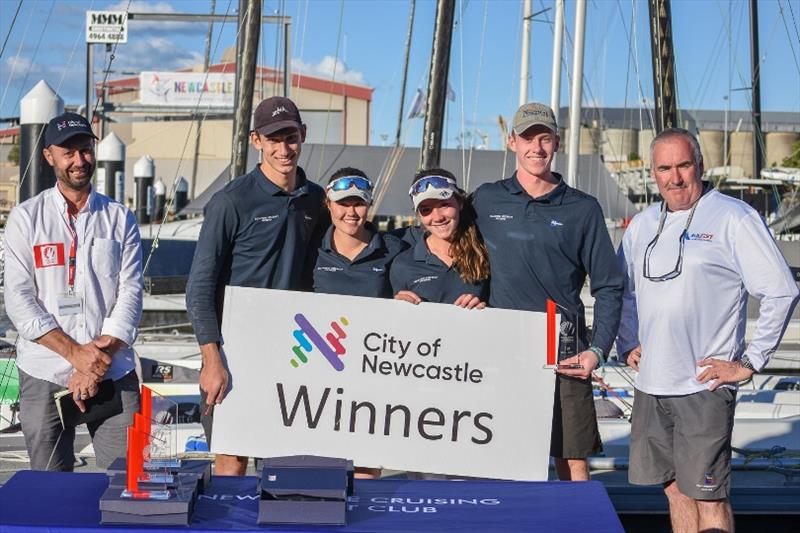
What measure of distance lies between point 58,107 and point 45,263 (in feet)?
23.1

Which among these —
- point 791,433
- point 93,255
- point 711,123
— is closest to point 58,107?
point 93,255

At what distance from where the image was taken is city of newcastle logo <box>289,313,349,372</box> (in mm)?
4496

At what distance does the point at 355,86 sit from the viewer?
56.7 metres

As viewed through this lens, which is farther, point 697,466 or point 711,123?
point 711,123

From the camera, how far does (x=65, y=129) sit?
14.6 feet

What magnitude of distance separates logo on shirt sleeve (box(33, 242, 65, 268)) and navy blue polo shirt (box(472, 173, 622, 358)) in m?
1.78

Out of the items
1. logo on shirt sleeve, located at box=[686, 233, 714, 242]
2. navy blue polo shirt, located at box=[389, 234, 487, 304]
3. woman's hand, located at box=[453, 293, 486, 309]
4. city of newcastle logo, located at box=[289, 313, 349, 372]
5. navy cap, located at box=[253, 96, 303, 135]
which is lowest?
city of newcastle logo, located at box=[289, 313, 349, 372]

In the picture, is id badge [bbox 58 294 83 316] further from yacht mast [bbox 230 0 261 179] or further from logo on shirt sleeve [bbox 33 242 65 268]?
yacht mast [bbox 230 0 261 179]

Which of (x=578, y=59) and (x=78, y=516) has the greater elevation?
(x=578, y=59)

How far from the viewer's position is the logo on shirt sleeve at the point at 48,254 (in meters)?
4.41

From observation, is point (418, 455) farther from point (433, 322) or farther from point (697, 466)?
point (697, 466)

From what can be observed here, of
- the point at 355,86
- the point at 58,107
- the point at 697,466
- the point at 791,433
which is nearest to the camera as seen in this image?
the point at 697,466

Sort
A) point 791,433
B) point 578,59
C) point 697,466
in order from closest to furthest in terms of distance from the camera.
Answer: point 697,466
point 791,433
point 578,59

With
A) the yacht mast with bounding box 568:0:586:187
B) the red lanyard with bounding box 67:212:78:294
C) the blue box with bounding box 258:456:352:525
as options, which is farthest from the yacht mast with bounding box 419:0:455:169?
the blue box with bounding box 258:456:352:525
